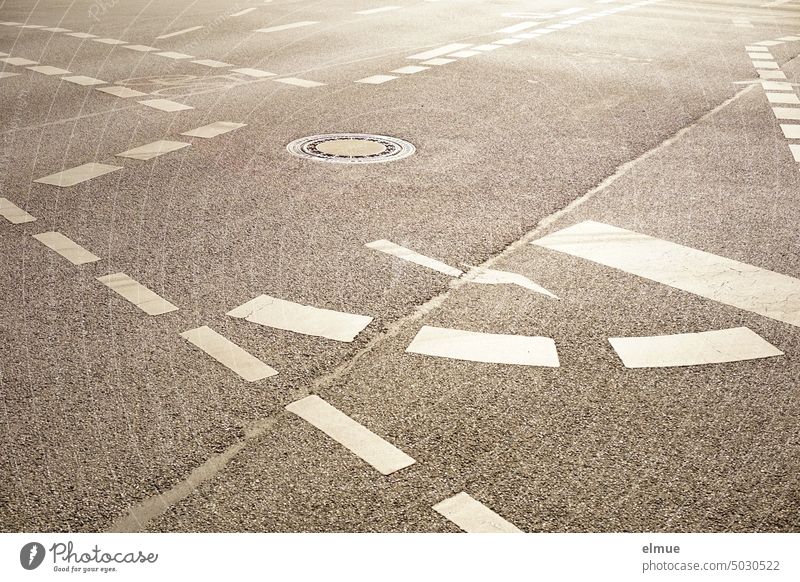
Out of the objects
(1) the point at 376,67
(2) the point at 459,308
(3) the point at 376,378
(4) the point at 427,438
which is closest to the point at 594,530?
(4) the point at 427,438

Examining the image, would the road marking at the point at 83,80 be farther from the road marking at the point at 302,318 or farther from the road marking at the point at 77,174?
the road marking at the point at 302,318

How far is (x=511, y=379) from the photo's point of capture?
13.7ft

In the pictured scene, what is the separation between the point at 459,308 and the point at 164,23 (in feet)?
42.0

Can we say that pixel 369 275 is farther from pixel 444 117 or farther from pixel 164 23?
pixel 164 23

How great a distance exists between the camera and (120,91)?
10.5 metres

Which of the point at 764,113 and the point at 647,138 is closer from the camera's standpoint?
the point at 647,138

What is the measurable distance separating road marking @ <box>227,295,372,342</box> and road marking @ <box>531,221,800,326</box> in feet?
5.45

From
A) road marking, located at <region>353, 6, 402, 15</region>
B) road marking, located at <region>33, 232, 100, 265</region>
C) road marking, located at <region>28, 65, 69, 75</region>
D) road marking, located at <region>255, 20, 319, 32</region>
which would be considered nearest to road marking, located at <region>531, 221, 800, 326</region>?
road marking, located at <region>33, 232, 100, 265</region>

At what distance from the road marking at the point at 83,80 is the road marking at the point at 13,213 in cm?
469

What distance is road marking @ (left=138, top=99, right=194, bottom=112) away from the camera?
9.59 metres

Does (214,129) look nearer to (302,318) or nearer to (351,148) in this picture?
(351,148)

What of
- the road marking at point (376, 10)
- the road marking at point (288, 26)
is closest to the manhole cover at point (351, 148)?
the road marking at point (288, 26)

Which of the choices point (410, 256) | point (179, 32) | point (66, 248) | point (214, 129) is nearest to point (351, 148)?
point (214, 129)

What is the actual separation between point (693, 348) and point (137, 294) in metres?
3.05
